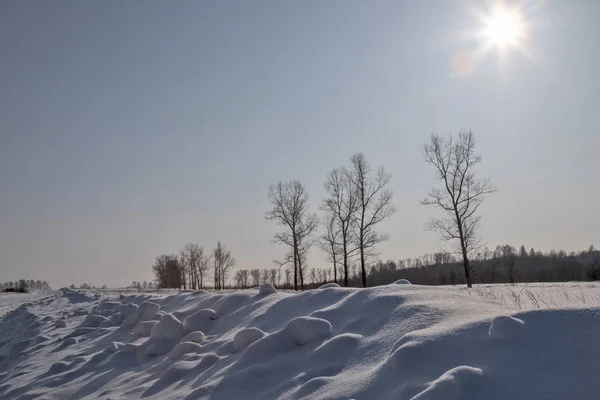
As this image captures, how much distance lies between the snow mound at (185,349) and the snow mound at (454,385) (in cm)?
378

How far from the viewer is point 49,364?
7.45 meters

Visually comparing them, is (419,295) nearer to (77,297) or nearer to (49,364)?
(49,364)

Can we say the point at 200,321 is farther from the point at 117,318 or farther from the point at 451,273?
the point at 451,273

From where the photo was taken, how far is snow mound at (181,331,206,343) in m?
6.03

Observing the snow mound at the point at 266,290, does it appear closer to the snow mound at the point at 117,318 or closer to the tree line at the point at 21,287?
the snow mound at the point at 117,318

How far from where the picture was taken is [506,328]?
9.76ft

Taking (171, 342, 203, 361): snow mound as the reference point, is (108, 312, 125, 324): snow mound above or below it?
above

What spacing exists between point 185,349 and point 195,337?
473mm

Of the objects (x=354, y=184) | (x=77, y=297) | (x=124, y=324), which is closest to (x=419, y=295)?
(x=124, y=324)

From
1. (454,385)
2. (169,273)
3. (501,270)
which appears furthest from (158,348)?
(501,270)

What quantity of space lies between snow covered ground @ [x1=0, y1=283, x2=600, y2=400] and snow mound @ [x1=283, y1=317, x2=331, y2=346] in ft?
0.04

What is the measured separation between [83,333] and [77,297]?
38.4 ft

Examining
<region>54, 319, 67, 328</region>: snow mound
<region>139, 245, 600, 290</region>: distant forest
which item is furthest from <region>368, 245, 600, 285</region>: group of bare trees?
<region>54, 319, 67, 328</region>: snow mound

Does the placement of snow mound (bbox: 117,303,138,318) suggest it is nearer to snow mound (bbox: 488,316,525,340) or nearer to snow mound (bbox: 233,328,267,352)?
snow mound (bbox: 233,328,267,352)
